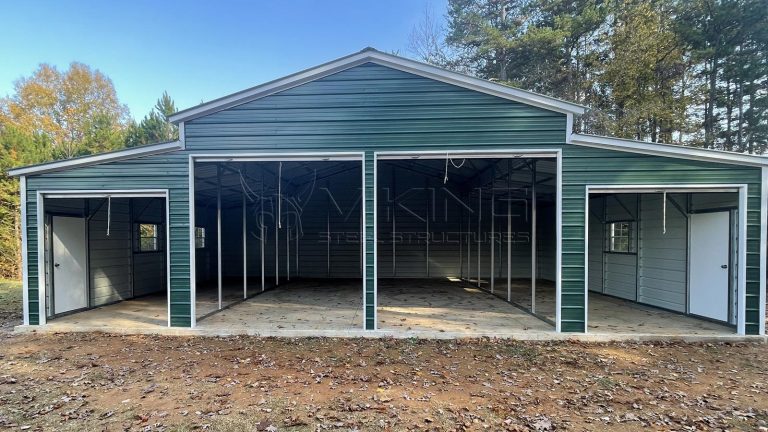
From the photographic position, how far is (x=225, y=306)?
761 centimetres

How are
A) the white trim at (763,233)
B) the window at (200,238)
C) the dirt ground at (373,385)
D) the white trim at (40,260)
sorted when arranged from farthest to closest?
the window at (200,238) < the white trim at (40,260) < the white trim at (763,233) < the dirt ground at (373,385)

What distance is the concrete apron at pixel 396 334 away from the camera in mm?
5387

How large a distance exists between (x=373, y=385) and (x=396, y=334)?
5.42ft

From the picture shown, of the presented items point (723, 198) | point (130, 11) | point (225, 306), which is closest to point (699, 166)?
point (723, 198)

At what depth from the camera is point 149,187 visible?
5828 millimetres

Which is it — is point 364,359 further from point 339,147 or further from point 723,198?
point 723,198

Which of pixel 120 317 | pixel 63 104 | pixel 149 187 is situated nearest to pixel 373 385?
Result: pixel 149 187

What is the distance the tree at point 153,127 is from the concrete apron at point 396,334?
15.9 m

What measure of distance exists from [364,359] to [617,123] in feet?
45.6

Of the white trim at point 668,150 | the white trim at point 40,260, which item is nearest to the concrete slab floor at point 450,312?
Answer: the white trim at point 668,150

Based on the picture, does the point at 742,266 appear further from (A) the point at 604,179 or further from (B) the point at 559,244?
(B) the point at 559,244

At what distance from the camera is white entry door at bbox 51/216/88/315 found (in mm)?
6578

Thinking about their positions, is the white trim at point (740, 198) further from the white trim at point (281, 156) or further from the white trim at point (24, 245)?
the white trim at point (24, 245)

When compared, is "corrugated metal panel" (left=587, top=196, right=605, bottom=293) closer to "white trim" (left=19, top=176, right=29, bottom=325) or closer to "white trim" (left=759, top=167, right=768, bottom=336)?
"white trim" (left=759, top=167, right=768, bottom=336)
